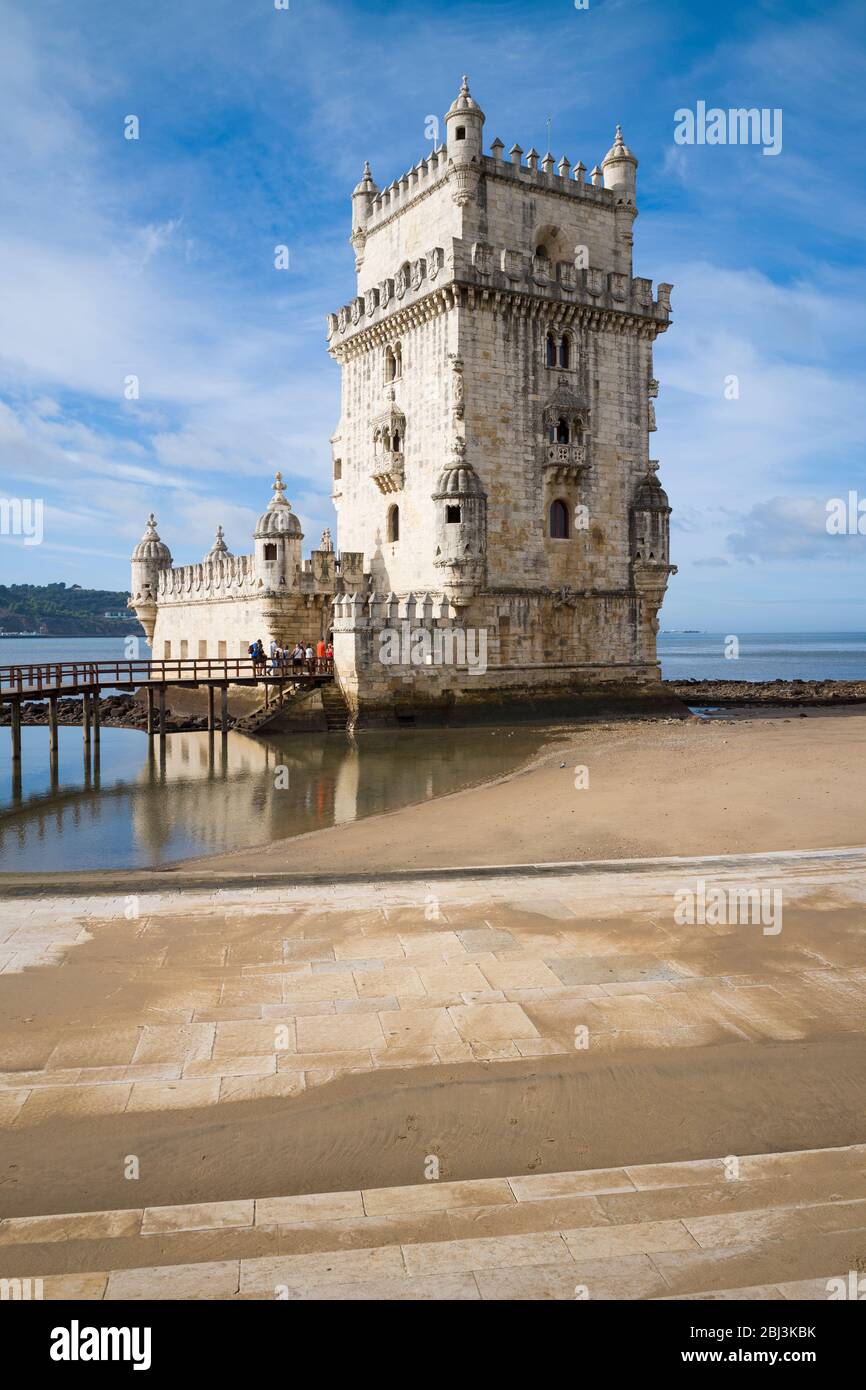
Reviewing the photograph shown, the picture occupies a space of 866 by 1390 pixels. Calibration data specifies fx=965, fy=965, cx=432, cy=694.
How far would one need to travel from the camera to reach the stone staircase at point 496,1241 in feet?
13.3

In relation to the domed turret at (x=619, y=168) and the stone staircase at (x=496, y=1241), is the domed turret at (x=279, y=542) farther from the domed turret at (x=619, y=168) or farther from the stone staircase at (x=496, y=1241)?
the stone staircase at (x=496, y=1241)

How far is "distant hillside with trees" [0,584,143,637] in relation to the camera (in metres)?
179

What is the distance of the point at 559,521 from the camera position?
109ft

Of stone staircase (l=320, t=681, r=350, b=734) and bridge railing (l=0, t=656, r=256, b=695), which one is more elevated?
bridge railing (l=0, t=656, r=256, b=695)

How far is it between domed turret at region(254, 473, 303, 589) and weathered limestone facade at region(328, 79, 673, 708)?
2700 millimetres

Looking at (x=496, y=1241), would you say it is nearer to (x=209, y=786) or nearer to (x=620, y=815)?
(x=620, y=815)

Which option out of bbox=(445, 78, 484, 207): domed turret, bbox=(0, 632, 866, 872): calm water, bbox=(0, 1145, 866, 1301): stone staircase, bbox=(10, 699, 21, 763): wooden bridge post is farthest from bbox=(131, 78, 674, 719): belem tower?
Answer: bbox=(0, 1145, 866, 1301): stone staircase

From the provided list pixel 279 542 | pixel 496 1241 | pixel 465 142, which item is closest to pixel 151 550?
pixel 279 542

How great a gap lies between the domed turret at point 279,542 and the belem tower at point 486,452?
0.07 metres

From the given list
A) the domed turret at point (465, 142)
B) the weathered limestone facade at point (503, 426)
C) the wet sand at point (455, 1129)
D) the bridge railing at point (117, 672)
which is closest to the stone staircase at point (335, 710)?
the weathered limestone facade at point (503, 426)

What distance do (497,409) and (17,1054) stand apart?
2793cm

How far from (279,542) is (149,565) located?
1271cm

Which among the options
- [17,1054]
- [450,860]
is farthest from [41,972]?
[450,860]

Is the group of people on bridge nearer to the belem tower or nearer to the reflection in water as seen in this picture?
the belem tower
